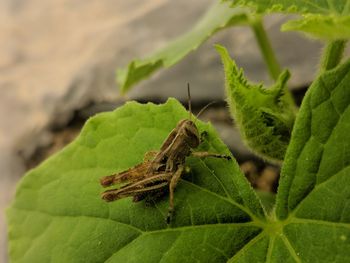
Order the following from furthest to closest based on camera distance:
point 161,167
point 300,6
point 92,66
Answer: point 92,66 < point 161,167 < point 300,6

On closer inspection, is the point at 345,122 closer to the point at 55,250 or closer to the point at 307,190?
the point at 307,190

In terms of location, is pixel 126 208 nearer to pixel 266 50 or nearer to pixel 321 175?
pixel 321 175

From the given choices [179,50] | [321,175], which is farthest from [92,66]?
[321,175]

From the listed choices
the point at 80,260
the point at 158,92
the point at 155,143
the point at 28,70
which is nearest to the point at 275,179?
the point at 158,92

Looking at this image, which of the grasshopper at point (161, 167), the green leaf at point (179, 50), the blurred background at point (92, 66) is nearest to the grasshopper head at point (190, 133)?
the grasshopper at point (161, 167)

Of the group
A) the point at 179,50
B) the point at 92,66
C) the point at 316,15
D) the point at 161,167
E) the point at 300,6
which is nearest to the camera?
the point at 316,15

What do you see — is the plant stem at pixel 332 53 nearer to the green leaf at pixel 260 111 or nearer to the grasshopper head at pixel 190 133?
the green leaf at pixel 260 111
